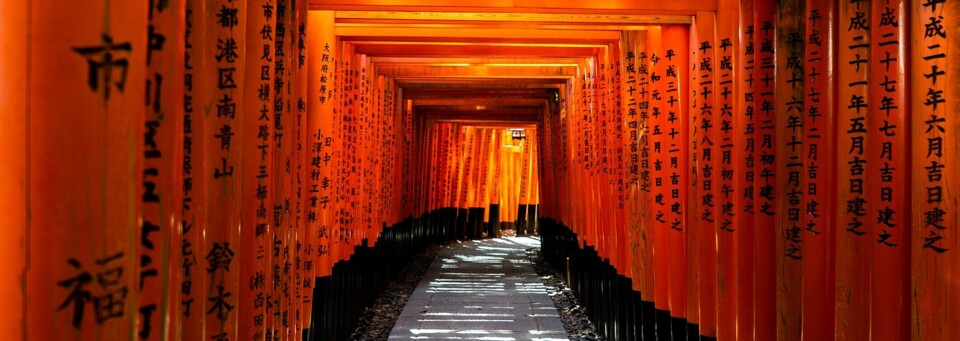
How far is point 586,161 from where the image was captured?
941cm

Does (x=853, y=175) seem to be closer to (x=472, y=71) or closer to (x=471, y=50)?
(x=471, y=50)

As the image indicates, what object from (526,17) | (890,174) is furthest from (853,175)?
(526,17)

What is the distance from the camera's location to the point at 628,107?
21.1 ft

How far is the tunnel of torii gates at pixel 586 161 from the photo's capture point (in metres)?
1.60

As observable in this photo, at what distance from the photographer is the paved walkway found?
8664 mm

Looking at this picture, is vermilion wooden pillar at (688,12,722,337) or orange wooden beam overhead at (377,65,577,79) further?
orange wooden beam overhead at (377,65,577,79)

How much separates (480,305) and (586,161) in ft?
8.55

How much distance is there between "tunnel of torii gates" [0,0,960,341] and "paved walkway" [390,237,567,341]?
29.9 inches

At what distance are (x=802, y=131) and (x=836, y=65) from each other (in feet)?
1.45

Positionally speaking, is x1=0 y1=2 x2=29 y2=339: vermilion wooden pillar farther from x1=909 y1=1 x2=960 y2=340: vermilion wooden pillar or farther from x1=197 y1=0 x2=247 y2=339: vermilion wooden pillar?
x1=909 y1=1 x2=960 y2=340: vermilion wooden pillar

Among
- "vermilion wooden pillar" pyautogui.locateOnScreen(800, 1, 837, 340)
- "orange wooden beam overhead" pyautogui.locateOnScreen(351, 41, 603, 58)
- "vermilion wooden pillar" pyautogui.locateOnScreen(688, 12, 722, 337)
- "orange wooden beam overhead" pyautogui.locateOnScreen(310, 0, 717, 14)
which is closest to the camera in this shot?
"vermilion wooden pillar" pyautogui.locateOnScreen(800, 1, 837, 340)

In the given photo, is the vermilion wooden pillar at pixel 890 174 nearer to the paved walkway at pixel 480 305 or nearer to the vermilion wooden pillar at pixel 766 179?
the vermilion wooden pillar at pixel 766 179

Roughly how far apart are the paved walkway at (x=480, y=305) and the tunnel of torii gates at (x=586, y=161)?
29.9 inches

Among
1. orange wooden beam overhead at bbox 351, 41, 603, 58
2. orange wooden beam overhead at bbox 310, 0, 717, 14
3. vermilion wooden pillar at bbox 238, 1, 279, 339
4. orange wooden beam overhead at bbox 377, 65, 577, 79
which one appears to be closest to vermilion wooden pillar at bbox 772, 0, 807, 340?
orange wooden beam overhead at bbox 310, 0, 717, 14
